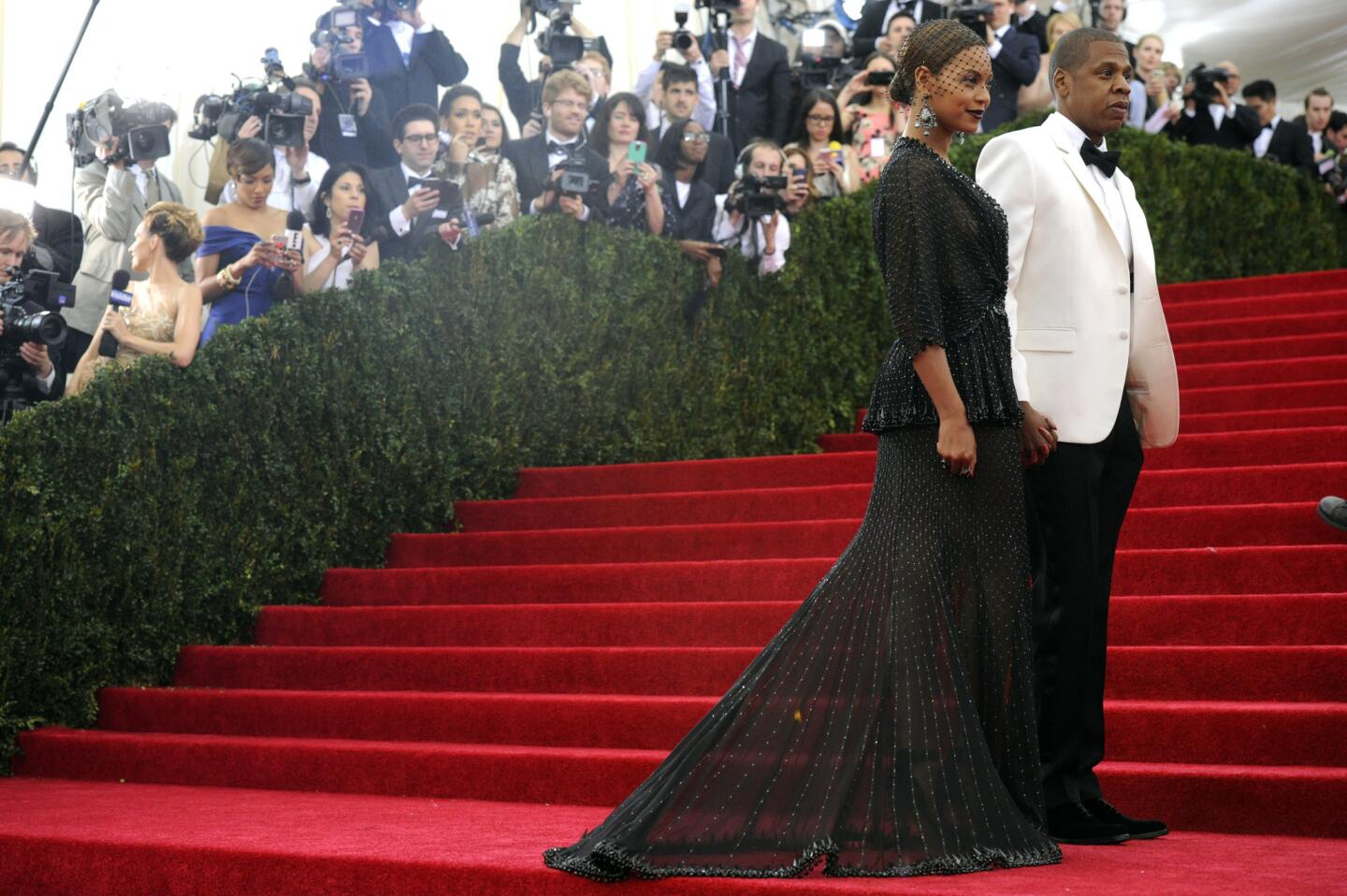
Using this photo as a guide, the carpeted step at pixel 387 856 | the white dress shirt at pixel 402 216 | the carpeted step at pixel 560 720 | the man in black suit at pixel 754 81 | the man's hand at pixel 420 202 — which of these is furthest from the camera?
the man in black suit at pixel 754 81

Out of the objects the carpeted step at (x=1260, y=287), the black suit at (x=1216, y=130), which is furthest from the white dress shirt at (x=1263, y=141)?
the carpeted step at (x=1260, y=287)

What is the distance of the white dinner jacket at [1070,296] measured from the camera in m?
2.92

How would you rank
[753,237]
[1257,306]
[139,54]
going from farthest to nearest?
[1257,306]
[753,237]
[139,54]

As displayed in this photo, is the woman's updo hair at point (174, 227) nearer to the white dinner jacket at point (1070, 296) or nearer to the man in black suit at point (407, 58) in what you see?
the man in black suit at point (407, 58)

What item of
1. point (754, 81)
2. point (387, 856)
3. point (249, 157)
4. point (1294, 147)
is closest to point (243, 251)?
point (249, 157)

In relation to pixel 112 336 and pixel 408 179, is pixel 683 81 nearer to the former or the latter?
pixel 408 179

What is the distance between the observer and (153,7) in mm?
7023

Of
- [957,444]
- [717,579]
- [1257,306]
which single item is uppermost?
[1257,306]

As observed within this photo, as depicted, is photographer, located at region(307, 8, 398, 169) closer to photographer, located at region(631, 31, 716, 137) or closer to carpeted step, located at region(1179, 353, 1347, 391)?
photographer, located at region(631, 31, 716, 137)

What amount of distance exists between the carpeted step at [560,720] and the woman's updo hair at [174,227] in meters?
1.61

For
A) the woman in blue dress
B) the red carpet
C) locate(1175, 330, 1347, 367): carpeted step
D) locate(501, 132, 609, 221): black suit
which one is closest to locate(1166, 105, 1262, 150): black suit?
locate(1175, 330, 1347, 367): carpeted step

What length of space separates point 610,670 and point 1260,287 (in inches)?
201

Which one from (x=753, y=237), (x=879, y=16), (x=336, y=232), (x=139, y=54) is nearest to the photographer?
(x=139, y=54)

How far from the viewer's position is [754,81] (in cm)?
875
